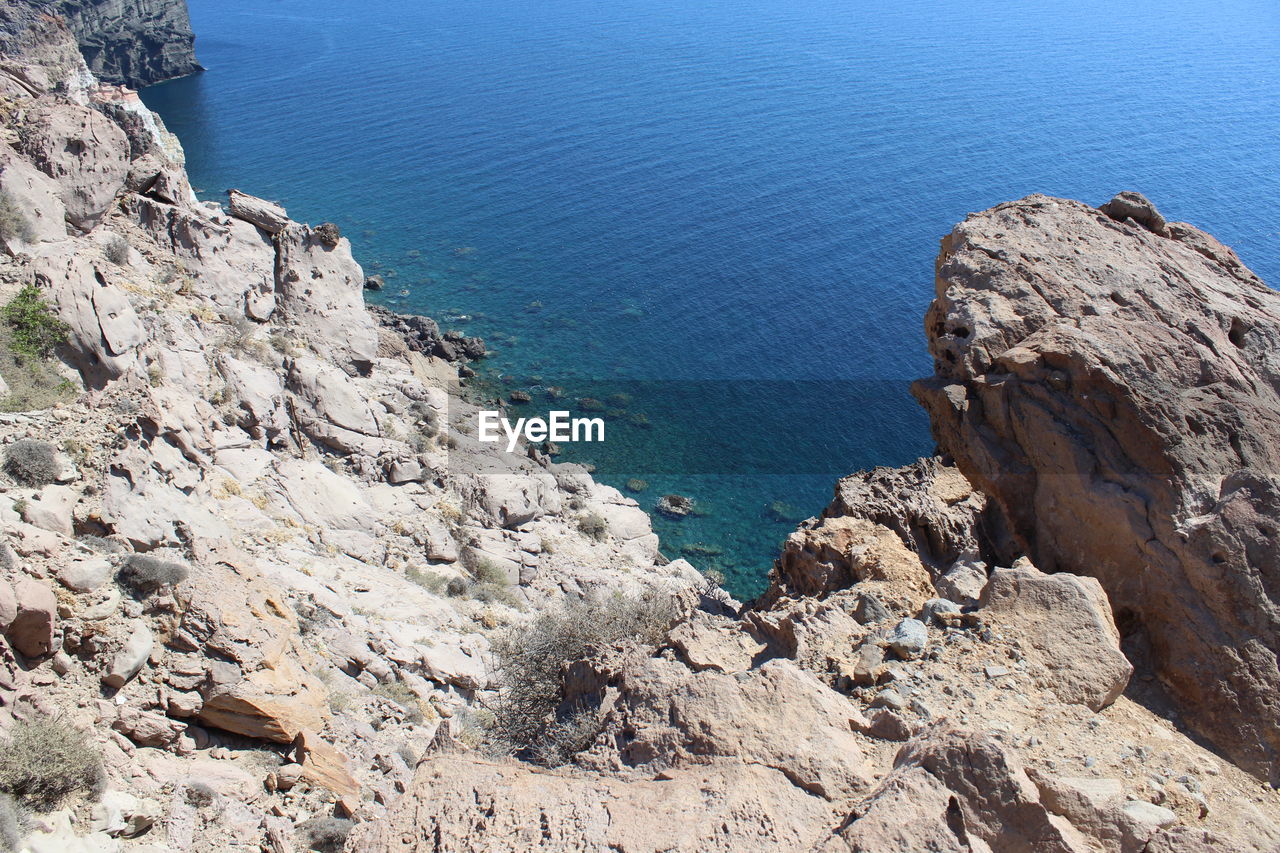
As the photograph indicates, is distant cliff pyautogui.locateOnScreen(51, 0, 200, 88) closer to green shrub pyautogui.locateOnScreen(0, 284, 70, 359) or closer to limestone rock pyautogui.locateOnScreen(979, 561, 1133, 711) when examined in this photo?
green shrub pyautogui.locateOnScreen(0, 284, 70, 359)

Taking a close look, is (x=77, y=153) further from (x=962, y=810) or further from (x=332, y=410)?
(x=962, y=810)

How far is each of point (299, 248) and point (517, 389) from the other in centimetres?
1756

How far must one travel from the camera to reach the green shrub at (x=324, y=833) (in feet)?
38.9

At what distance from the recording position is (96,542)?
14.0 metres

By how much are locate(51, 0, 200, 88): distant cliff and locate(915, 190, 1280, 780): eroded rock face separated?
110 m

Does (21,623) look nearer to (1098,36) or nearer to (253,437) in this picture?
(253,437)

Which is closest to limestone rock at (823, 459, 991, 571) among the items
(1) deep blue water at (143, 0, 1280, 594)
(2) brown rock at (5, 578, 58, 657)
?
(2) brown rock at (5, 578, 58, 657)

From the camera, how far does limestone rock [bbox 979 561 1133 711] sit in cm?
1019

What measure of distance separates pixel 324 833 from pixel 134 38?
117m

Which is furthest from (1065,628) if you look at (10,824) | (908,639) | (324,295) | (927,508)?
(324,295)

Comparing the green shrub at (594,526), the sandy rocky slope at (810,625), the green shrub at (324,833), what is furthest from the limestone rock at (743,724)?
the green shrub at (594,526)

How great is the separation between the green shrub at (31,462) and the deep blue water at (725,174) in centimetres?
2619

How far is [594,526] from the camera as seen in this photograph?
32719 millimetres

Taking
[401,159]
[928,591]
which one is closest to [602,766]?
[928,591]
